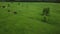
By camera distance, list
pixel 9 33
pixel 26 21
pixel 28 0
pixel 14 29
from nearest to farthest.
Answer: pixel 9 33, pixel 14 29, pixel 26 21, pixel 28 0

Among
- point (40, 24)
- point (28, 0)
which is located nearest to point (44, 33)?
point (40, 24)

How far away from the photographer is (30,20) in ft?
6.35

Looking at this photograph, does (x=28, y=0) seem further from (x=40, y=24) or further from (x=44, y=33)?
(x=44, y=33)

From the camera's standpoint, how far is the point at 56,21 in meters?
1.92

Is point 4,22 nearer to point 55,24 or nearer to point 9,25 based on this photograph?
point 9,25

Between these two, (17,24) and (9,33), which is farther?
(17,24)

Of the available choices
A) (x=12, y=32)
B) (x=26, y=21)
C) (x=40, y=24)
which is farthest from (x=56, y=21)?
(x=12, y=32)

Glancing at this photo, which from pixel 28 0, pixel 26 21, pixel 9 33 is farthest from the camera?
pixel 28 0

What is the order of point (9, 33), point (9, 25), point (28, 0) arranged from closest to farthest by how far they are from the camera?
1. point (9, 33)
2. point (9, 25)
3. point (28, 0)

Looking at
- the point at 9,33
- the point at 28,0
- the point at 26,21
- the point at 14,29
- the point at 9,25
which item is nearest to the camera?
the point at 9,33

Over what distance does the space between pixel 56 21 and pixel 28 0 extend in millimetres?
2156

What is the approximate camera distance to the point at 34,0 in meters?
4.01

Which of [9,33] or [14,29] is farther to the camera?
[14,29]

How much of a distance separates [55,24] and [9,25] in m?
0.63
